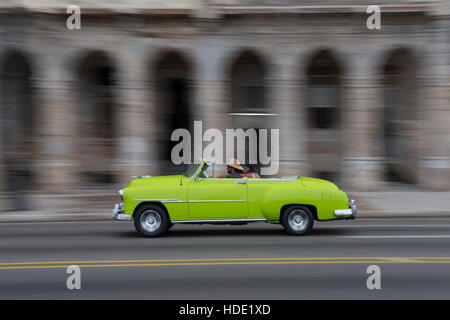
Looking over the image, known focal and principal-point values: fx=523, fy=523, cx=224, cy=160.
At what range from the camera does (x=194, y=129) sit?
62.6 ft

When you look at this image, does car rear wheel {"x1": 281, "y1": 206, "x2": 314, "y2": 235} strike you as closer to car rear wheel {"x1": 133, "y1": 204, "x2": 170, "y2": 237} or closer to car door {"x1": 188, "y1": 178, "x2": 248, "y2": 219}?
car door {"x1": 188, "y1": 178, "x2": 248, "y2": 219}

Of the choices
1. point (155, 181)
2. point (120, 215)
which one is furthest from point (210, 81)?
point (120, 215)

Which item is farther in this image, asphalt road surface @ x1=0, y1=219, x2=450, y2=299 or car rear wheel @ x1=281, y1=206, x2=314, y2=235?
car rear wheel @ x1=281, y1=206, x2=314, y2=235

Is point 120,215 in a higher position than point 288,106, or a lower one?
lower

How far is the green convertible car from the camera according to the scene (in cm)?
1000

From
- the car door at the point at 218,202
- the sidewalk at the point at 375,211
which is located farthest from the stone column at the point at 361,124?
the car door at the point at 218,202

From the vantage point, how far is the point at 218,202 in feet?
32.9

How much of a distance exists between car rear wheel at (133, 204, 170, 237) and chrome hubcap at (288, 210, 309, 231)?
2.41 m

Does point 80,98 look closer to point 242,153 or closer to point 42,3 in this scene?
point 42,3

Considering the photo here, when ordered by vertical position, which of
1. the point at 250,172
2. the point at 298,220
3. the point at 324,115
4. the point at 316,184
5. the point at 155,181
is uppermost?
the point at 324,115

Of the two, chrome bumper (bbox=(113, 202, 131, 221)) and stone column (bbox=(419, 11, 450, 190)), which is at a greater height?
stone column (bbox=(419, 11, 450, 190))

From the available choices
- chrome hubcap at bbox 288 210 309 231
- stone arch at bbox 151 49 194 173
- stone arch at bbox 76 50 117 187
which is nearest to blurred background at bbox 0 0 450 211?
stone arch at bbox 76 50 117 187

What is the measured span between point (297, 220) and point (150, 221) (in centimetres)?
287

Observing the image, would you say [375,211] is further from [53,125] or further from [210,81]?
[53,125]
